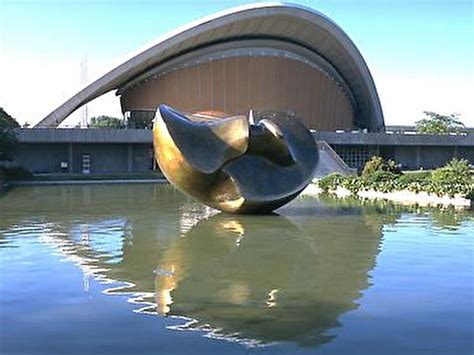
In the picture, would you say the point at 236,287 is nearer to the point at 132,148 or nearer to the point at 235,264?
the point at 235,264

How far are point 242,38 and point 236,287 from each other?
4887 cm

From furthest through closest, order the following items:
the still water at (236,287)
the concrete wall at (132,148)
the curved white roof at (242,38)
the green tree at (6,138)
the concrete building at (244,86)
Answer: the curved white roof at (242,38)
the concrete building at (244,86)
the concrete wall at (132,148)
the green tree at (6,138)
the still water at (236,287)

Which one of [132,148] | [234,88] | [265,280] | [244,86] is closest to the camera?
[265,280]

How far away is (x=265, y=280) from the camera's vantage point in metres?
8.09

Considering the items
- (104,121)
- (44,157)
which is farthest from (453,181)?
(104,121)

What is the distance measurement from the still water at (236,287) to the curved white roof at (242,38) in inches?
1449

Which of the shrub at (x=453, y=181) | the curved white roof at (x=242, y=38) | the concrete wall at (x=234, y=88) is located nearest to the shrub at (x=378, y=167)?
the shrub at (x=453, y=181)

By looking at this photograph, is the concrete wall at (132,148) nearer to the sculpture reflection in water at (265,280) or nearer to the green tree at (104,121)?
the green tree at (104,121)

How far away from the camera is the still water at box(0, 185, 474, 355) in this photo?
18.2ft

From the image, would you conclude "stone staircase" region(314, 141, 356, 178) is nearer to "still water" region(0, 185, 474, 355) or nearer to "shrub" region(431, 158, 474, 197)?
"shrub" region(431, 158, 474, 197)

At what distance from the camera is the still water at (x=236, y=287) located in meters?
5.54

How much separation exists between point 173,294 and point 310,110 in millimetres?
52554

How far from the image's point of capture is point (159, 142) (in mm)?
15031

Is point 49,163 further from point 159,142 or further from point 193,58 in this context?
point 159,142
